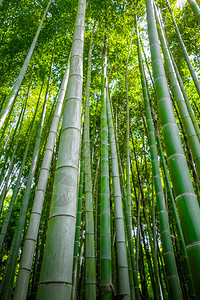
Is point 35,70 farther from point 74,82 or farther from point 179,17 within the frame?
point 74,82

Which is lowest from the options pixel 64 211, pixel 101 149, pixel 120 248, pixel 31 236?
pixel 64 211

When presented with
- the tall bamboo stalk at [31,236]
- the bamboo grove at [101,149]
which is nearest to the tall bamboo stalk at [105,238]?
the bamboo grove at [101,149]

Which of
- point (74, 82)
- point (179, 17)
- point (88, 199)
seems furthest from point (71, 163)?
point (179, 17)

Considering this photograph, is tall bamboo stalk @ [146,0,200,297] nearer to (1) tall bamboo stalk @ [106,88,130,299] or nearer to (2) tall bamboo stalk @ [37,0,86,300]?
(2) tall bamboo stalk @ [37,0,86,300]

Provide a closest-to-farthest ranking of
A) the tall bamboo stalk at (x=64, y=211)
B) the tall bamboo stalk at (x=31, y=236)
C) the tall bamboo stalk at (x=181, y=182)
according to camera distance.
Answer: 1. the tall bamboo stalk at (x=64, y=211)
2. the tall bamboo stalk at (x=181, y=182)
3. the tall bamboo stalk at (x=31, y=236)

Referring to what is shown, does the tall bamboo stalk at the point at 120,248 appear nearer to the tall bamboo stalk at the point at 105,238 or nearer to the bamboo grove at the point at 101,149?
the bamboo grove at the point at 101,149

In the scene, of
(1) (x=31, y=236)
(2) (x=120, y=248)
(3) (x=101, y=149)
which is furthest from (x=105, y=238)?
(3) (x=101, y=149)

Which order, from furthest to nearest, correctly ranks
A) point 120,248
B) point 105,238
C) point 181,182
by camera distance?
point 120,248
point 105,238
point 181,182

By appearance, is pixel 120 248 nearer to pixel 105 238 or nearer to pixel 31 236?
pixel 105 238

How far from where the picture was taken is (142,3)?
12.6 feet

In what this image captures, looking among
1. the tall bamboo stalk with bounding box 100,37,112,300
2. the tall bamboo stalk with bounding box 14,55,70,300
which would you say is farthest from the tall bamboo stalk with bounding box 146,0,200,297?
the tall bamboo stalk with bounding box 14,55,70,300

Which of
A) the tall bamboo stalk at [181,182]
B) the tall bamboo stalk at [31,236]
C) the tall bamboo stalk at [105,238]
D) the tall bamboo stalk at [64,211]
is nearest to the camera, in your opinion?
the tall bamboo stalk at [64,211]

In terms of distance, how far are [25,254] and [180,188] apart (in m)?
1.63

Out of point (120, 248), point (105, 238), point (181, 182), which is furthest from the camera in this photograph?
point (120, 248)
